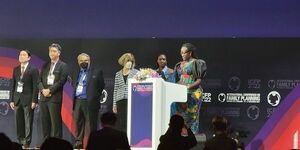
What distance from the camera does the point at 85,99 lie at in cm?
912

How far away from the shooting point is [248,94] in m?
9.13

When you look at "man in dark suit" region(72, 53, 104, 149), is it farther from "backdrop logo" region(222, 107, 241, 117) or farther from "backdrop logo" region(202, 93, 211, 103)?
"backdrop logo" region(222, 107, 241, 117)

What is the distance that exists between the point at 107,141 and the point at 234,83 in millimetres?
4321

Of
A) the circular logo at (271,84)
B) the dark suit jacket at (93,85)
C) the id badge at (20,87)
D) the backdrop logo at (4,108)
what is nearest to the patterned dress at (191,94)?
the circular logo at (271,84)

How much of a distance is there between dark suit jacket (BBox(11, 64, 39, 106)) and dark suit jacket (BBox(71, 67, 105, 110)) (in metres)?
0.64

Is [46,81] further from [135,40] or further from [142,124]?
[142,124]

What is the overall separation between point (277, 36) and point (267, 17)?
0.36 m

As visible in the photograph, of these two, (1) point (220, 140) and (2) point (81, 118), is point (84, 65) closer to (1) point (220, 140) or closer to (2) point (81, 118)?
(2) point (81, 118)

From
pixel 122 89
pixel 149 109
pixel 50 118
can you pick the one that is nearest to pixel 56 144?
pixel 149 109

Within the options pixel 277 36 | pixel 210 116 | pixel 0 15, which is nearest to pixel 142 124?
pixel 210 116

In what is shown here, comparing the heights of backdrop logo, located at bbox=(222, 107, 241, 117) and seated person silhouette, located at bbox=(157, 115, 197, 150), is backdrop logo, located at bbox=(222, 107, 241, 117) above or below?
above

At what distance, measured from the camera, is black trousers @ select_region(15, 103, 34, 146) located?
909cm

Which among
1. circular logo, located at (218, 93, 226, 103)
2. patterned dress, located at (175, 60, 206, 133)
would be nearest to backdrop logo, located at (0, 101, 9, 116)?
patterned dress, located at (175, 60, 206, 133)

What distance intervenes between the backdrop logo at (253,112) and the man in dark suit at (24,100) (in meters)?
3.45
